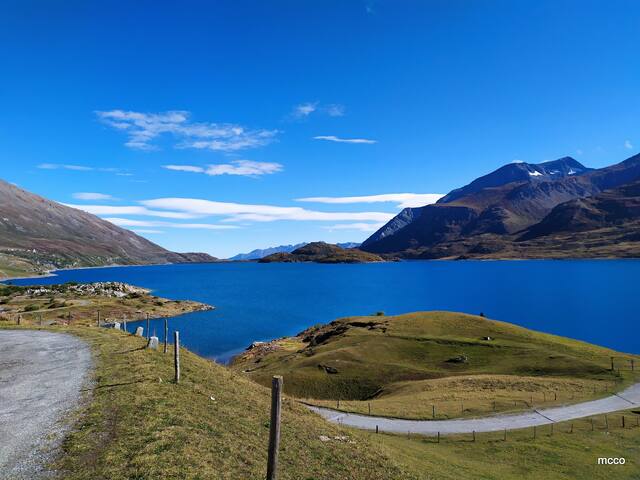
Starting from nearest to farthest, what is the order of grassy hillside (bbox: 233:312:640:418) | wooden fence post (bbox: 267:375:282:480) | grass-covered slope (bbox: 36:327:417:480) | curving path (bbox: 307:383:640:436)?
wooden fence post (bbox: 267:375:282:480) → grass-covered slope (bbox: 36:327:417:480) → curving path (bbox: 307:383:640:436) → grassy hillside (bbox: 233:312:640:418)

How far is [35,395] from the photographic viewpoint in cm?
2570

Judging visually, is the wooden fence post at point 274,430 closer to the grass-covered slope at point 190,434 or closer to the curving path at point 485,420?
the grass-covered slope at point 190,434

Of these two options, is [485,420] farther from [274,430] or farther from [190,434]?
[274,430]

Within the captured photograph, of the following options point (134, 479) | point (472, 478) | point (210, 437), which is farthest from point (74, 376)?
point (472, 478)

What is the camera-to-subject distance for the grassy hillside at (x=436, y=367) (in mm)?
56688

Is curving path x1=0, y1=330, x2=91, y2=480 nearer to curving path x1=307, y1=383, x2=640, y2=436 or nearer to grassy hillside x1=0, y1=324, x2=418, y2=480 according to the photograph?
grassy hillside x1=0, y1=324, x2=418, y2=480

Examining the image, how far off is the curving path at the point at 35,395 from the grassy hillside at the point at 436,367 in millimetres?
33375

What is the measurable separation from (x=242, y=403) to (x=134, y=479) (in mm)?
14267

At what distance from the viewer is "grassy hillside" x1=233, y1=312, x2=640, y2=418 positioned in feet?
186

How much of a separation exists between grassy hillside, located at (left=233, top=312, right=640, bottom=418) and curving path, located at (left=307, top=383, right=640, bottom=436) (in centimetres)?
221

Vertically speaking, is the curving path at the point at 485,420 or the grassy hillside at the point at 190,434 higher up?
the grassy hillside at the point at 190,434

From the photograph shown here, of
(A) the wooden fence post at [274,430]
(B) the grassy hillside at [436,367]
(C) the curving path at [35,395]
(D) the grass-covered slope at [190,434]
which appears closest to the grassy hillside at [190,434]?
(D) the grass-covered slope at [190,434]

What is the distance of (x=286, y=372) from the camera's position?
81500 mm

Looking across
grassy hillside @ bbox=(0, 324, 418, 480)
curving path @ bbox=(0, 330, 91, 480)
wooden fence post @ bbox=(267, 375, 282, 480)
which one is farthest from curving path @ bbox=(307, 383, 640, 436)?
wooden fence post @ bbox=(267, 375, 282, 480)
